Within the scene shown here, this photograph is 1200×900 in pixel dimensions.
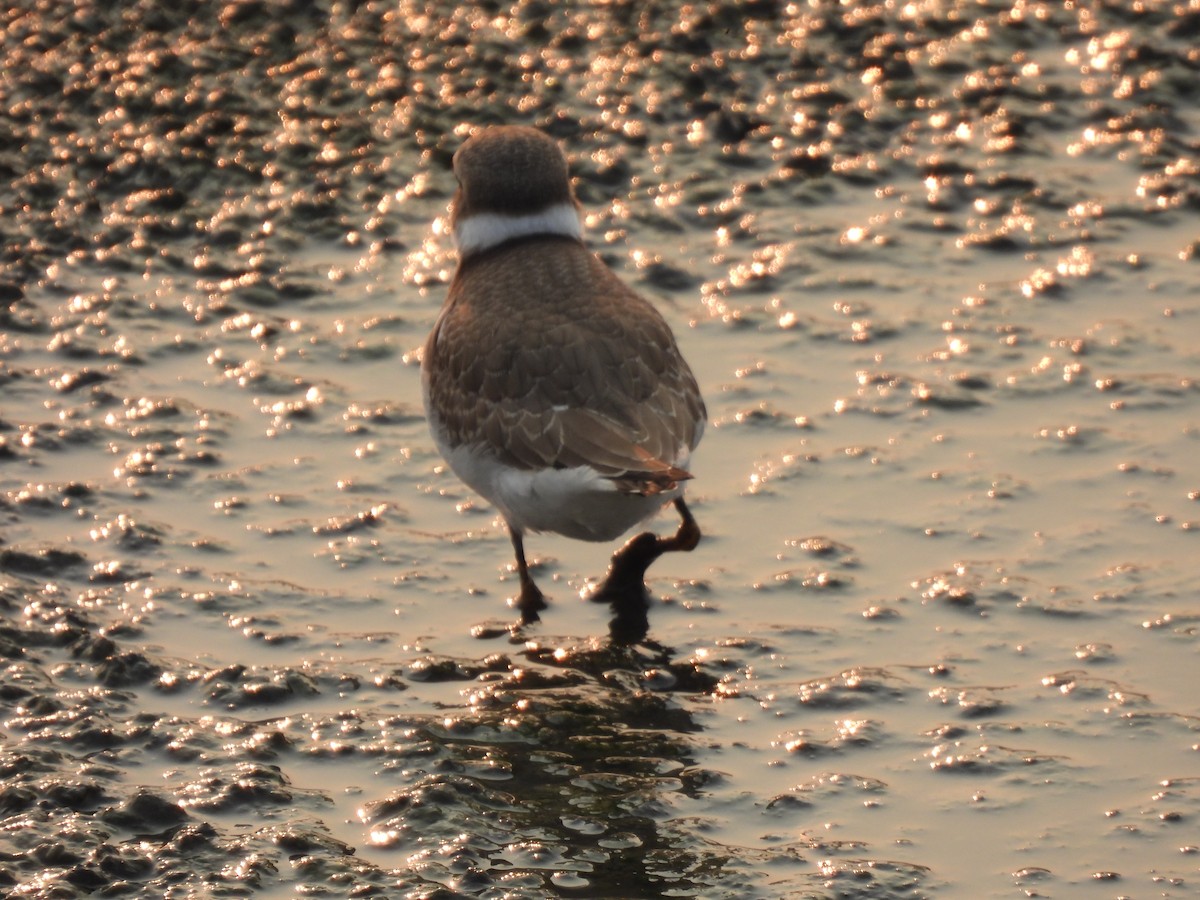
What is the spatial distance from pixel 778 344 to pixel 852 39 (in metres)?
2.43

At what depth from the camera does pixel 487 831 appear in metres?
4.98

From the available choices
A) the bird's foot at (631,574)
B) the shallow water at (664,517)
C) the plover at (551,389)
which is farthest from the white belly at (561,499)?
the shallow water at (664,517)

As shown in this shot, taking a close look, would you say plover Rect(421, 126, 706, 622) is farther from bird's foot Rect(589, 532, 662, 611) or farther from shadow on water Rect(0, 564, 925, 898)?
shadow on water Rect(0, 564, 925, 898)

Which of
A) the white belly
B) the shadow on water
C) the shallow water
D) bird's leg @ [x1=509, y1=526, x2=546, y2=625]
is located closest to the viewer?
the shadow on water

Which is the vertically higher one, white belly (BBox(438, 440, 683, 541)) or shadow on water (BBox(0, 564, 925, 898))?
white belly (BBox(438, 440, 683, 541))

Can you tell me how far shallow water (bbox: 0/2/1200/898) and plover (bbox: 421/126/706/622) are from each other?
0.45 metres

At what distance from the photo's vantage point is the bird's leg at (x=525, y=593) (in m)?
6.11

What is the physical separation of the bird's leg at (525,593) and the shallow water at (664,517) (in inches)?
2.1

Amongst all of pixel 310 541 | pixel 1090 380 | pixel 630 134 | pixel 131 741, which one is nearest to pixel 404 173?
pixel 630 134

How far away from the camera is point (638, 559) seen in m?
6.16

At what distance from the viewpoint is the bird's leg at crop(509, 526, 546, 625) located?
611cm

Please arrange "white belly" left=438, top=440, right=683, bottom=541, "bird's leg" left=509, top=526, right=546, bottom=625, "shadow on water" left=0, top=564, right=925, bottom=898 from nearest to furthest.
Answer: "shadow on water" left=0, top=564, right=925, bottom=898
"white belly" left=438, top=440, right=683, bottom=541
"bird's leg" left=509, top=526, right=546, bottom=625

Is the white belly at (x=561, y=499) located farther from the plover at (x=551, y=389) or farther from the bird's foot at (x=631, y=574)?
the bird's foot at (x=631, y=574)

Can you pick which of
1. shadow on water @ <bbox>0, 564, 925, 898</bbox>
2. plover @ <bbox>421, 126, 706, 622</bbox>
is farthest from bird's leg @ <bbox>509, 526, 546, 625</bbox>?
shadow on water @ <bbox>0, 564, 925, 898</bbox>
